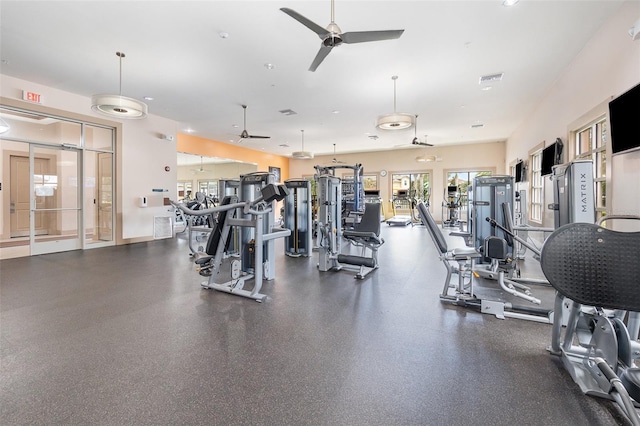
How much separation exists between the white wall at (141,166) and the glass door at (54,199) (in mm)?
847

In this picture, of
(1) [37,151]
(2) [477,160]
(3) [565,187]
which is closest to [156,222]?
(1) [37,151]

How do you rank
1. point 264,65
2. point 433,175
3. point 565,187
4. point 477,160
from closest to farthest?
point 565,187
point 264,65
point 477,160
point 433,175

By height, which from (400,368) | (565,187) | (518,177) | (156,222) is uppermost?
(518,177)

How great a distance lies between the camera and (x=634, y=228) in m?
3.14

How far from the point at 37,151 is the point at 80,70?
2.19 metres

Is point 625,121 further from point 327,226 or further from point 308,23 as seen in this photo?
point 327,226

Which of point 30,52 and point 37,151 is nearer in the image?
point 30,52

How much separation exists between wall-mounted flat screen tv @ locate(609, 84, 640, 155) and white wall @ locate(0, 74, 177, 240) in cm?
925

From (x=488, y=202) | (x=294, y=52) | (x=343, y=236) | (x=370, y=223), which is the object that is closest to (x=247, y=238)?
(x=343, y=236)

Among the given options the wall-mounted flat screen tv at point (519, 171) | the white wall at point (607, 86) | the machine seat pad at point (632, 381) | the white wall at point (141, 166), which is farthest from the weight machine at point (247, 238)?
the wall-mounted flat screen tv at point (519, 171)

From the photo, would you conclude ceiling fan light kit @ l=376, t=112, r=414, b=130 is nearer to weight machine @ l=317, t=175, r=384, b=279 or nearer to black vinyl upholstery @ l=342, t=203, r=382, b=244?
weight machine @ l=317, t=175, r=384, b=279

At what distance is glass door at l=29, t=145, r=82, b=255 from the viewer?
5910 millimetres

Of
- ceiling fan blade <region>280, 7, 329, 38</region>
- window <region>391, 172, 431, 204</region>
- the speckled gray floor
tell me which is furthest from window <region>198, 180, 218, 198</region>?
ceiling fan blade <region>280, 7, 329, 38</region>

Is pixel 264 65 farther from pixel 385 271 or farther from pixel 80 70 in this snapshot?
pixel 385 271
